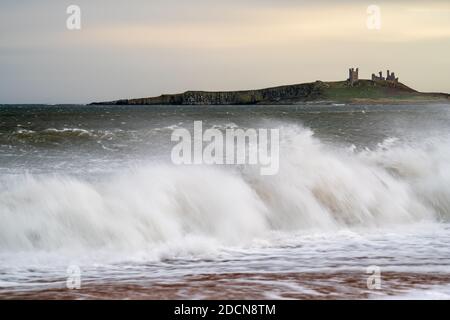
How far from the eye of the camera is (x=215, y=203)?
509 inches

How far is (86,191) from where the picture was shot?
40.2ft

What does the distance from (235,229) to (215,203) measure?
1275 mm

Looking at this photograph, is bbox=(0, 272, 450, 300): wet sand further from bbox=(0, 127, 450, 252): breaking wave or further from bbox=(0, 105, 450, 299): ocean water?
bbox=(0, 127, 450, 252): breaking wave

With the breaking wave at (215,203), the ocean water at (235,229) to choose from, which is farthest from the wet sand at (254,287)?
the breaking wave at (215,203)

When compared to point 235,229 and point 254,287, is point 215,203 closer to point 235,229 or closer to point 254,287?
point 235,229

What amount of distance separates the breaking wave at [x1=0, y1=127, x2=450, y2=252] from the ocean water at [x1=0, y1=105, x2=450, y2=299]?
34 mm

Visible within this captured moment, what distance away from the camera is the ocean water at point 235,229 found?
7.55 metres

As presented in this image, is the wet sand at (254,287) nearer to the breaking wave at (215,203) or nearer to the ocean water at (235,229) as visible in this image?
the ocean water at (235,229)

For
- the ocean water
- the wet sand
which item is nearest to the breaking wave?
the ocean water

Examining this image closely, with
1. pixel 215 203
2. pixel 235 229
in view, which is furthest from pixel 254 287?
pixel 215 203

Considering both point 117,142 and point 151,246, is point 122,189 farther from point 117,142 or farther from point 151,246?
point 117,142
